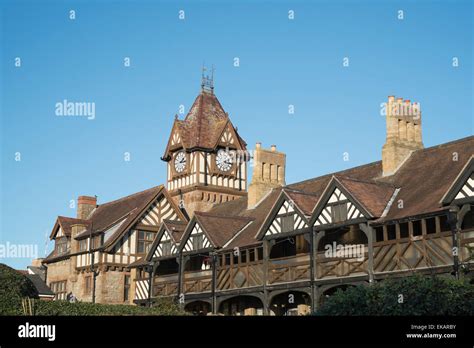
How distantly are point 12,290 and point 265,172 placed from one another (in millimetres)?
16183

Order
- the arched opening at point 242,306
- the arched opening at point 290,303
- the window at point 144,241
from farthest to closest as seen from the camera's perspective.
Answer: the window at point 144,241 < the arched opening at point 242,306 < the arched opening at point 290,303

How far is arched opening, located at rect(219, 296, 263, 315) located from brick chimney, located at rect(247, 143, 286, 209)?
6284 millimetres

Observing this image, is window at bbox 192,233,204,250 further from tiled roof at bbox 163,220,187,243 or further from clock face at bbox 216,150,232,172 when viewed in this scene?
clock face at bbox 216,150,232,172

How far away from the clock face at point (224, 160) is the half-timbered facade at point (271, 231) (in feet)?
0.23

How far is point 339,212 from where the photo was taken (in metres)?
27.1

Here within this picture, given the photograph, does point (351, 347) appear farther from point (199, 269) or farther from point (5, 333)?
point (199, 269)

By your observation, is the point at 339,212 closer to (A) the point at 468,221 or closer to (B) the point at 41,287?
(A) the point at 468,221

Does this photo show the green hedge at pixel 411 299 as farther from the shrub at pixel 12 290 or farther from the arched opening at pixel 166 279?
the arched opening at pixel 166 279

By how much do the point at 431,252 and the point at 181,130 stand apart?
29.6m

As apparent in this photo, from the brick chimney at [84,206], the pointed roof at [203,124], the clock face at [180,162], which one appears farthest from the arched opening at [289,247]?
the brick chimney at [84,206]

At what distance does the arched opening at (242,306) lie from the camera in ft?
108

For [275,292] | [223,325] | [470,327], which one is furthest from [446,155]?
[223,325]

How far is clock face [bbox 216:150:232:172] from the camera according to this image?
49.9m

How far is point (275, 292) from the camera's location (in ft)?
96.9
